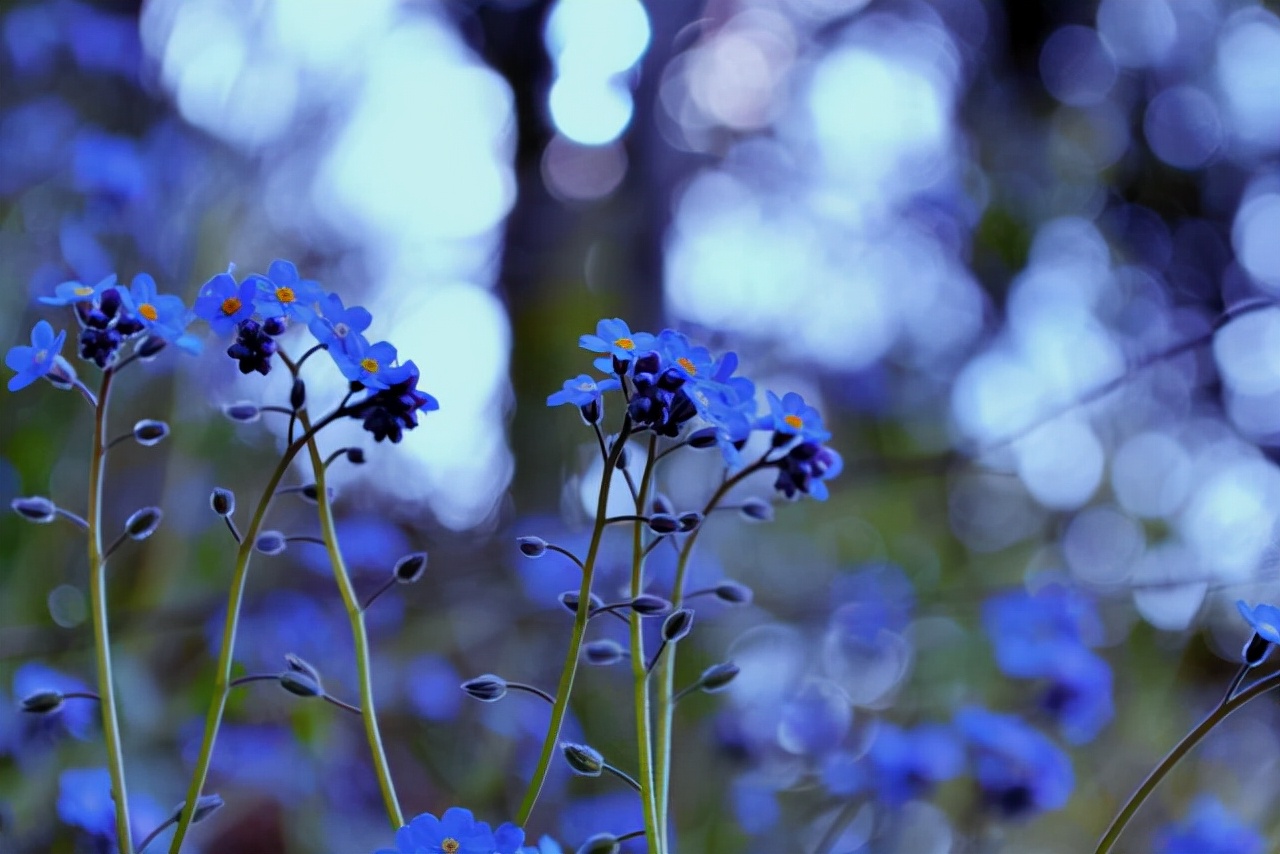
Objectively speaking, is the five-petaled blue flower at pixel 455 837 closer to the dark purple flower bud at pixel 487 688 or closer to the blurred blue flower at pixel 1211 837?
the dark purple flower bud at pixel 487 688

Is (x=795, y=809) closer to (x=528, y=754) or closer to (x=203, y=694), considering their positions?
(x=528, y=754)

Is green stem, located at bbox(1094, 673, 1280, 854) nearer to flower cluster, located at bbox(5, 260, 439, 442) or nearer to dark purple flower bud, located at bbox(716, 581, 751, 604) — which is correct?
dark purple flower bud, located at bbox(716, 581, 751, 604)

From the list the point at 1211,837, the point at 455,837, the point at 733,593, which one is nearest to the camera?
the point at 455,837

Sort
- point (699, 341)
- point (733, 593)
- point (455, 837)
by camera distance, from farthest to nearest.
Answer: point (699, 341) < point (733, 593) < point (455, 837)

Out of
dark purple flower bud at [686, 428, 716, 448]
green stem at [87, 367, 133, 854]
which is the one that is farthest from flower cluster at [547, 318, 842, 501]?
green stem at [87, 367, 133, 854]

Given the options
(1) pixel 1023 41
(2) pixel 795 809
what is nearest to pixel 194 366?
(2) pixel 795 809

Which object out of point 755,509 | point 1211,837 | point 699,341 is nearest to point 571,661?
point 755,509

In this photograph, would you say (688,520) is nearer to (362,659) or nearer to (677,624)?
(677,624)

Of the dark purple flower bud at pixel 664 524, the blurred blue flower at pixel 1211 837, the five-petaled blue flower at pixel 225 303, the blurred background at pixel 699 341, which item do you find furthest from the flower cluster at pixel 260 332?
the blurred blue flower at pixel 1211 837
